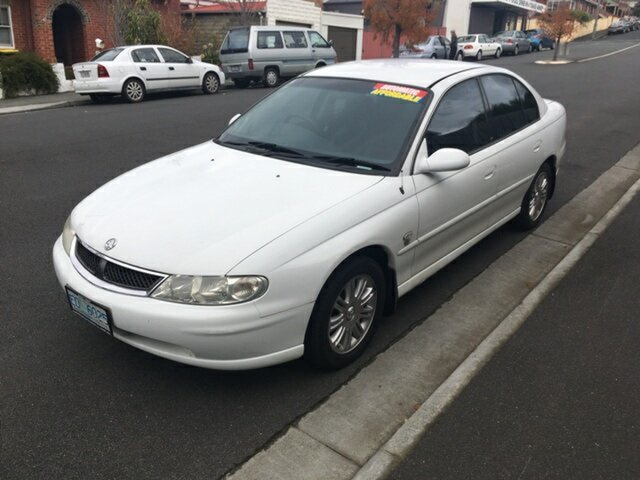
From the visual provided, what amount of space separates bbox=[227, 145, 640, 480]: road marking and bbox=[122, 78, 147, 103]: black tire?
12.1 m

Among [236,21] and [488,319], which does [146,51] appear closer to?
[236,21]

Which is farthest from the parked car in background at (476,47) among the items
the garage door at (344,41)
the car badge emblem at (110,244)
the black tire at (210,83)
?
the car badge emblem at (110,244)

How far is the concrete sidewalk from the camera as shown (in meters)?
13.8

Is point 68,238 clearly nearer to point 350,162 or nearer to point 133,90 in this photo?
point 350,162

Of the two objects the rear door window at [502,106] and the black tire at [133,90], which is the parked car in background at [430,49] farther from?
the rear door window at [502,106]

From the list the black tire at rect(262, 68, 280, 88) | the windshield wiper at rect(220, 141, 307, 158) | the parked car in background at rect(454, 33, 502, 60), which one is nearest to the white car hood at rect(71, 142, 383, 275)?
the windshield wiper at rect(220, 141, 307, 158)

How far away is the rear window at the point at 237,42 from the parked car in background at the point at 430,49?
11.1 metres

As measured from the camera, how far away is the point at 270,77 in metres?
18.6

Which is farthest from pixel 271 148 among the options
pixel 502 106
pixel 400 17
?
pixel 400 17

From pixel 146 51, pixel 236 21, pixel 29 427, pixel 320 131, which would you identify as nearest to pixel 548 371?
pixel 320 131

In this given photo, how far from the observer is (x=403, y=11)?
26312mm

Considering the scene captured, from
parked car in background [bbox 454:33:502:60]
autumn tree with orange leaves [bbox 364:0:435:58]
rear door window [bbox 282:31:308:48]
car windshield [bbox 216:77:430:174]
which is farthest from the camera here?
parked car in background [bbox 454:33:502:60]

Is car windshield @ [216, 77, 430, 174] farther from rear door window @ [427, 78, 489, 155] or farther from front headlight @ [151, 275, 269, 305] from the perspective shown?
front headlight @ [151, 275, 269, 305]

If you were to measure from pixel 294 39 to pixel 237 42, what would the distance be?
1975 mm
